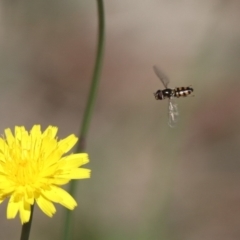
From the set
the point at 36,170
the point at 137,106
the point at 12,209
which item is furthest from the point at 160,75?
the point at 137,106

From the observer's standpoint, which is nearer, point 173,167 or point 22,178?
point 22,178

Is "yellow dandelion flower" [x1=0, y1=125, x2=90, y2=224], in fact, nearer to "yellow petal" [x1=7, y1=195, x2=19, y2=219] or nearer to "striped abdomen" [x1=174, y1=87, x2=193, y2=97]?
"yellow petal" [x1=7, y1=195, x2=19, y2=219]

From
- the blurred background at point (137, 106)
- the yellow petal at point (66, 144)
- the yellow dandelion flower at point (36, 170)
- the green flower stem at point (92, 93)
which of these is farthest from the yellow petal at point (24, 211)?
the blurred background at point (137, 106)

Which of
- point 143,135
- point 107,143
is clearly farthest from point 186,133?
point 107,143

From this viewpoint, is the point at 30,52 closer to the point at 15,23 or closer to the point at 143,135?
the point at 15,23

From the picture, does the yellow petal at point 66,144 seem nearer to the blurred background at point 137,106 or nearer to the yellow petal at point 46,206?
the yellow petal at point 46,206

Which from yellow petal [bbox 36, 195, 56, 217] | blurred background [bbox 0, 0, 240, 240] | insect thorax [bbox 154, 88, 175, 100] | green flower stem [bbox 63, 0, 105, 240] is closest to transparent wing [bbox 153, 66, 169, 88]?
insect thorax [bbox 154, 88, 175, 100]
